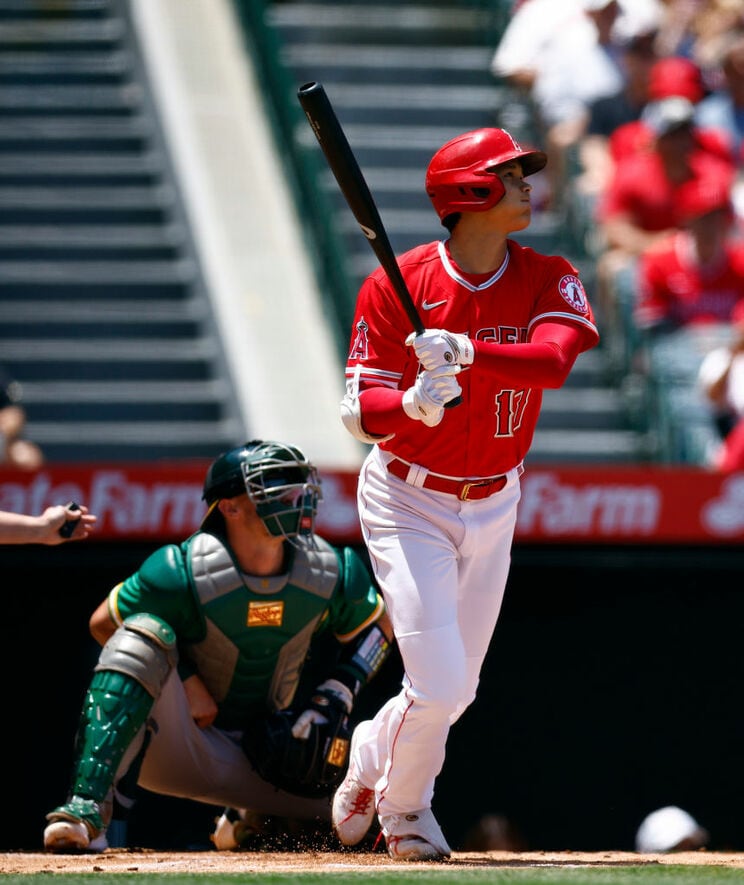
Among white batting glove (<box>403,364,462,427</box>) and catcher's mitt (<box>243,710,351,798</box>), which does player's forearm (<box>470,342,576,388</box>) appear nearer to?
white batting glove (<box>403,364,462,427</box>)

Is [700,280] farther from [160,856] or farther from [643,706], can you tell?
[160,856]

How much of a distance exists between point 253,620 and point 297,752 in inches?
16.1

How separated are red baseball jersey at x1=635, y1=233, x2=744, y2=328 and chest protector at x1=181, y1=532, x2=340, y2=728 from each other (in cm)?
339

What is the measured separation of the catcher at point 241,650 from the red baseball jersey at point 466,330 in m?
0.74

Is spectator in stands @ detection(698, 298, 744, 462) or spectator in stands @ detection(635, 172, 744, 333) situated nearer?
spectator in stands @ detection(698, 298, 744, 462)

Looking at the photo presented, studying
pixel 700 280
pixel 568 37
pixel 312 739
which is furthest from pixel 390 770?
pixel 568 37

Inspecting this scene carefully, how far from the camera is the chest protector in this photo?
5254 millimetres

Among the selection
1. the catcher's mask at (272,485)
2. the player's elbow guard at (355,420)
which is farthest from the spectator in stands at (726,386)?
the player's elbow guard at (355,420)

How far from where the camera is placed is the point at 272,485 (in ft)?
17.2

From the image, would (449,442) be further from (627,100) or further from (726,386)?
(627,100)

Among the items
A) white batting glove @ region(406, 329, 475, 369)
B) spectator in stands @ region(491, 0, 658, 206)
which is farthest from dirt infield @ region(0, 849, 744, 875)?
spectator in stands @ region(491, 0, 658, 206)

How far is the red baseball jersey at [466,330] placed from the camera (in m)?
4.56

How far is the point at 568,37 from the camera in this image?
9.92 meters

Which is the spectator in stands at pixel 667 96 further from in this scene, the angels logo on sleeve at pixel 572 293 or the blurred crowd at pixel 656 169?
the angels logo on sleeve at pixel 572 293
